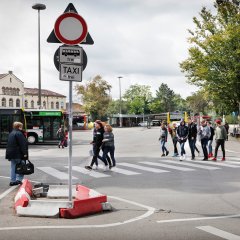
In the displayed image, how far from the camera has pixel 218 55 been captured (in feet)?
128

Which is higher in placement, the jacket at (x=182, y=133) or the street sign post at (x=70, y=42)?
the street sign post at (x=70, y=42)

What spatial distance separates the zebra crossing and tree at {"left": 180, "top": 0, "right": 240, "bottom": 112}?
74.3 ft

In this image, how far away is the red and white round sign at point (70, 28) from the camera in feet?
23.9

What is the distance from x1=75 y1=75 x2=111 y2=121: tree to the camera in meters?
97.0

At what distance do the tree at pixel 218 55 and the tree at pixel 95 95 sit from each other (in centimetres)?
5508

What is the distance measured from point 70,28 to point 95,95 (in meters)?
89.7

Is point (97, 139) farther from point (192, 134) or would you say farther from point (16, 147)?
point (192, 134)

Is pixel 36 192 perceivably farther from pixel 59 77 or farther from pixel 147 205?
pixel 59 77

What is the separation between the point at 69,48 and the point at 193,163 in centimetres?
1104

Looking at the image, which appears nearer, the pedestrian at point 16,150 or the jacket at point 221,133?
the pedestrian at point 16,150

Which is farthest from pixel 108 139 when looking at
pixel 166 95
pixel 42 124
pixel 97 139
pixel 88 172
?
pixel 166 95

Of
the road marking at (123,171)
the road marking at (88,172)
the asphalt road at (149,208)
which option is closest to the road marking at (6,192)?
the asphalt road at (149,208)

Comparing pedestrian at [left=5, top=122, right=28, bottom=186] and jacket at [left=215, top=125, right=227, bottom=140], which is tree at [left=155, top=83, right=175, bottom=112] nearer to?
jacket at [left=215, top=125, right=227, bottom=140]

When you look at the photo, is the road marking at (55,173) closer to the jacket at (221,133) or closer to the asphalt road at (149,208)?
the asphalt road at (149,208)
